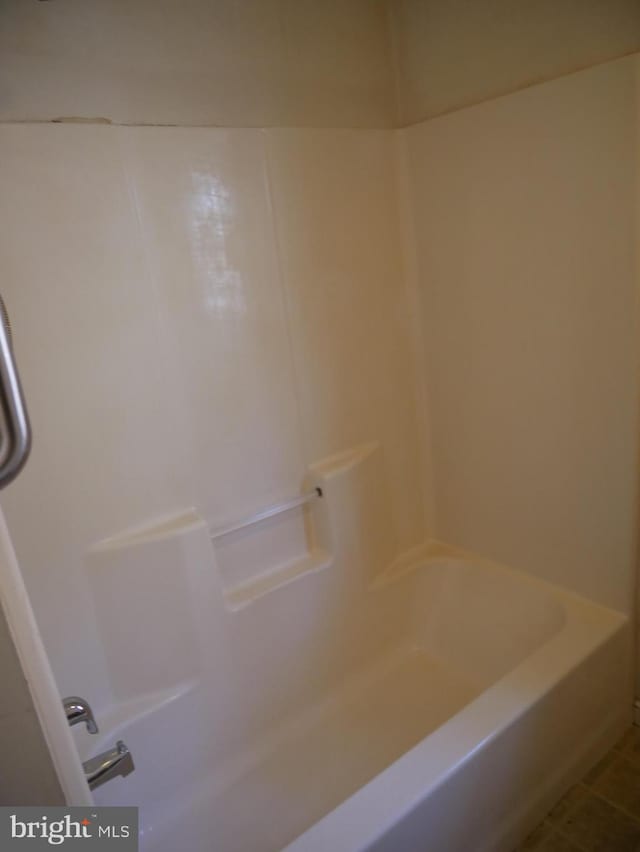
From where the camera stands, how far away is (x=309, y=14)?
1.63m

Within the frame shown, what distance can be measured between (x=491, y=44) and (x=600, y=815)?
6.86ft

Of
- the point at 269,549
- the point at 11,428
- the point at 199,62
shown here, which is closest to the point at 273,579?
the point at 269,549

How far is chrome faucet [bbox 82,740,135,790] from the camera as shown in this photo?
112 centimetres

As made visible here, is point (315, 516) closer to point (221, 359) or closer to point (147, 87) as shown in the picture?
point (221, 359)

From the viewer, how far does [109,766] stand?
44.4 inches

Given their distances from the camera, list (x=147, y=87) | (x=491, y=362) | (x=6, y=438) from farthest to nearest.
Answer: (x=491, y=362) → (x=147, y=87) → (x=6, y=438)

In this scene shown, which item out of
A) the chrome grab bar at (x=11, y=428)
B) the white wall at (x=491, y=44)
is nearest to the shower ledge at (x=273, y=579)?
the chrome grab bar at (x=11, y=428)

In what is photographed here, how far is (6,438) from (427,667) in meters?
1.77

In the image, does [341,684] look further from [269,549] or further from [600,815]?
[600,815]

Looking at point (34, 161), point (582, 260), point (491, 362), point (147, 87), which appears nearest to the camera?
point (34, 161)

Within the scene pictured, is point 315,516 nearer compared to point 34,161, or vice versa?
point 34,161

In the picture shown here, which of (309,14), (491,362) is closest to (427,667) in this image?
(491,362)

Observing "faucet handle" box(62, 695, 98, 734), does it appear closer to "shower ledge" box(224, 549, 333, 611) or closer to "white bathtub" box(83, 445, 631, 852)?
"white bathtub" box(83, 445, 631, 852)

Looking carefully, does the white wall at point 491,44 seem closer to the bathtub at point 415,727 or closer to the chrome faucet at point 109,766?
the bathtub at point 415,727
